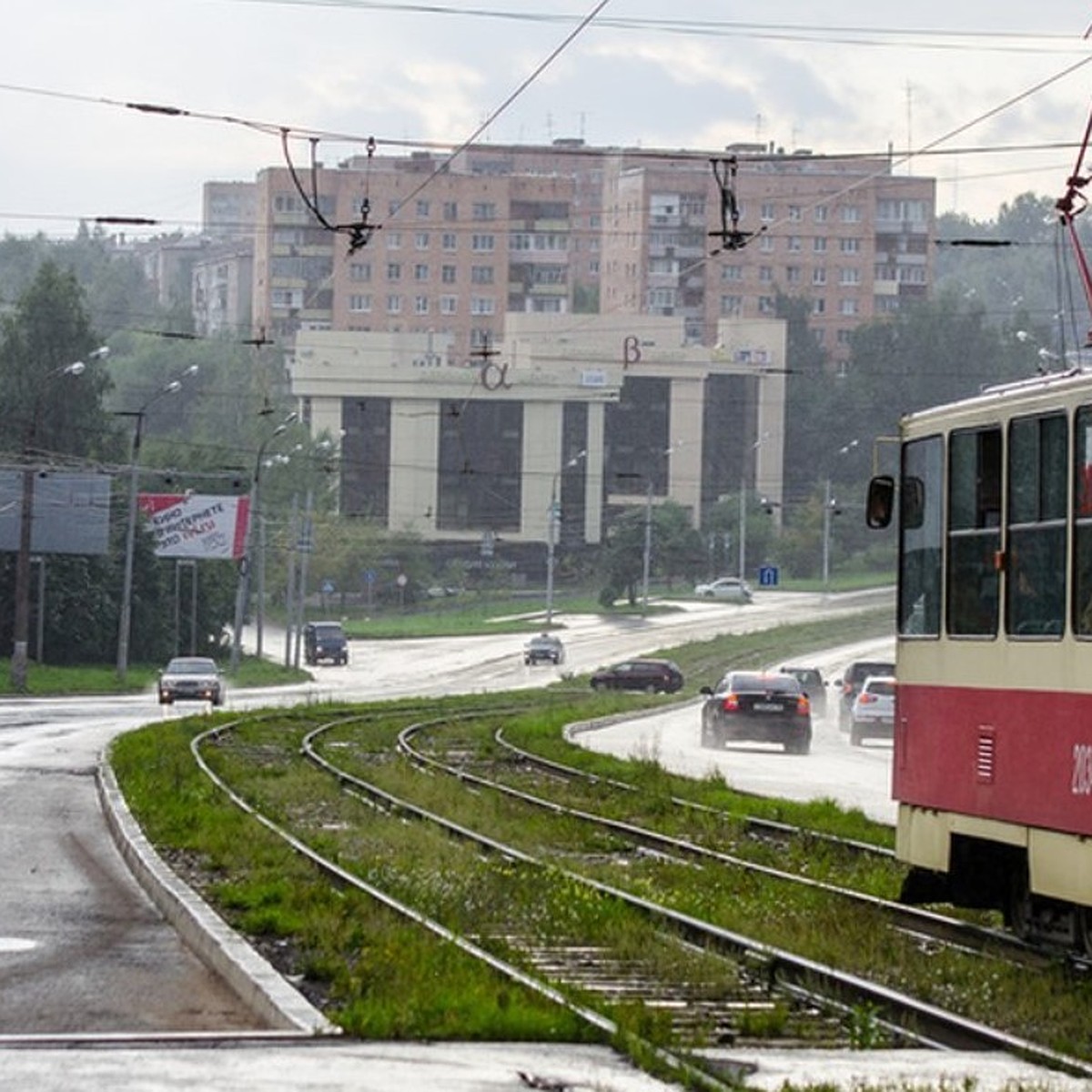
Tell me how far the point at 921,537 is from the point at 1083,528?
246 centimetres

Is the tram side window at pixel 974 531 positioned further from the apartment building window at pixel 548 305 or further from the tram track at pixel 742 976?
the apartment building window at pixel 548 305

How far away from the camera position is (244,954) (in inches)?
529

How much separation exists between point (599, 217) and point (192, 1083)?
581 ft

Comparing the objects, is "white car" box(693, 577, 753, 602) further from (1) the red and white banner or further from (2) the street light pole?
(1) the red and white banner

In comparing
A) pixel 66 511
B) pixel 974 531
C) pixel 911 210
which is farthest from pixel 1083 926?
pixel 911 210

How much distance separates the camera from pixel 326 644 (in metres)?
99.7

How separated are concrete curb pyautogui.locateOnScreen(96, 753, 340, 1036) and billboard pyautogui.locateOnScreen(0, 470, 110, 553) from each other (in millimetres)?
61973

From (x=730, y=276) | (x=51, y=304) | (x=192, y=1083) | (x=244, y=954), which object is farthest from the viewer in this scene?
(x=730, y=276)

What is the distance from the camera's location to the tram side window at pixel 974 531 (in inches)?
562

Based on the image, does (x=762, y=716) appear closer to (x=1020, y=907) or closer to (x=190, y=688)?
(x=190, y=688)

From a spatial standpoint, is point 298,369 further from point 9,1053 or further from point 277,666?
point 9,1053

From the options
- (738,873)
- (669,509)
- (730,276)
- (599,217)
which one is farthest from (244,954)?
(599,217)

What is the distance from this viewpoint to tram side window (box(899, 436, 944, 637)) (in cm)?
1509

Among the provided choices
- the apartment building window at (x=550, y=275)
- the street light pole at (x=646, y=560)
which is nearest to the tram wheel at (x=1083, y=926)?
the street light pole at (x=646, y=560)
